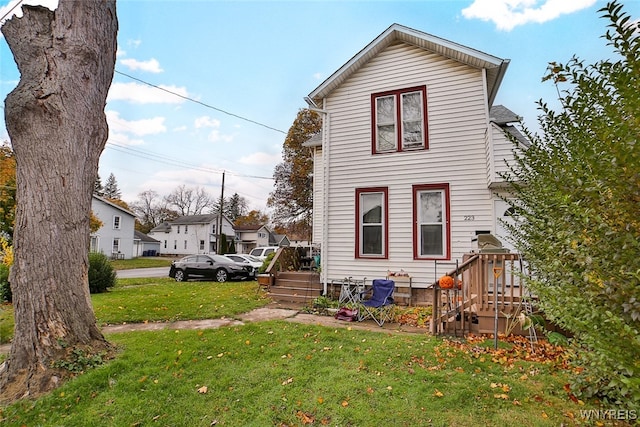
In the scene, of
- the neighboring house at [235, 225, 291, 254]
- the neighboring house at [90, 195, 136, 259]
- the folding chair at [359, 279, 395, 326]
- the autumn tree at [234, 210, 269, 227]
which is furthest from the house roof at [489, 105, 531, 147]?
the autumn tree at [234, 210, 269, 227]

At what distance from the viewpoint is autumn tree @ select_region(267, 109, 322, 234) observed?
24906mm

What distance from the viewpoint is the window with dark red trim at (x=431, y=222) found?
8055mm

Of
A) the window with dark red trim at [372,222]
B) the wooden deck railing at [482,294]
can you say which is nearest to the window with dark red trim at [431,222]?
the window with dark red trim at [372,222]

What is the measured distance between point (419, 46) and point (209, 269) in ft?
42.6

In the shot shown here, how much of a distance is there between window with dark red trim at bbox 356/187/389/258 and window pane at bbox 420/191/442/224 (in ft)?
3.02

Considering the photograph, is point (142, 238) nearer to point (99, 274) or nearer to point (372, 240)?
point (99, 274)

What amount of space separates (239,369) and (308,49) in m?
11.2

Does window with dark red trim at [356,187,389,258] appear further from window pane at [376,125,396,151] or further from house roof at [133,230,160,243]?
house roof at [133,230,160,243]

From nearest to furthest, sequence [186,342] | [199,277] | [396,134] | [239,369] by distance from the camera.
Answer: [239,369] → [186,342] → [396,134] → [199,277]

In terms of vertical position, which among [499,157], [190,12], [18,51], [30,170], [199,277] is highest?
[190,12]

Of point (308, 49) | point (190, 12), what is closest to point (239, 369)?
point (190, 12)

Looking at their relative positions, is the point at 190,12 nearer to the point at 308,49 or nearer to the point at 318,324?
the point at 308,49

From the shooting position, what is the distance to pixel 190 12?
30.9ft

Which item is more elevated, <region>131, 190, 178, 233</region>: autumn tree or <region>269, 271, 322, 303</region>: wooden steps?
<region>131, 190, 178, 233</region>: autumn tree
